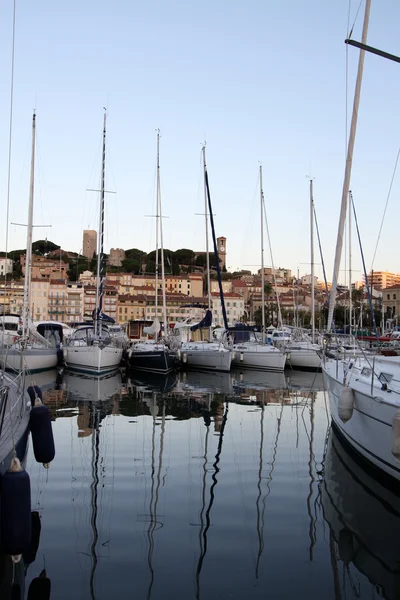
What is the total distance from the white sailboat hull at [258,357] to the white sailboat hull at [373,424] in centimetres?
1913

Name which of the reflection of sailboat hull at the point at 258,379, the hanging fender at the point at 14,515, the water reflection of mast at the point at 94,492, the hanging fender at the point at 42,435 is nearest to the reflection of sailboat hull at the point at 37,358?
the reflection of sailboat hull at the point at 258,379

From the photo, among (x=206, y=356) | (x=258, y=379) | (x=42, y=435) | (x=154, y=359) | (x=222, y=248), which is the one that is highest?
(x=222, y=248)

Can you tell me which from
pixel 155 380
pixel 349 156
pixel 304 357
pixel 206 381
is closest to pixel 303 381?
pixel 206 381

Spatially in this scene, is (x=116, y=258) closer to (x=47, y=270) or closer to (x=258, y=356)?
Result: (x=47, y=270)

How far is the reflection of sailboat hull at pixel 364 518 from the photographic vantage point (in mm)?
6066

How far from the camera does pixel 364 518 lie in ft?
25.1

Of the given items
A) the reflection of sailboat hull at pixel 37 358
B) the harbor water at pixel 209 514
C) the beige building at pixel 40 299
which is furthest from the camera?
the beige building at pixel 40 299

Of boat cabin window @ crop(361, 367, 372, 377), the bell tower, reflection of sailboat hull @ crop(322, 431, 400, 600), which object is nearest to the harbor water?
reflection of sailboat hull @ crop(322, 431, 400, 600)

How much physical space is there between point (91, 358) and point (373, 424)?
2063cm

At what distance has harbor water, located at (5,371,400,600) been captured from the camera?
18.7ft

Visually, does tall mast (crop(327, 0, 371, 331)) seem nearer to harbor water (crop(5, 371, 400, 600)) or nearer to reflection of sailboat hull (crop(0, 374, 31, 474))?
harbor water (crop(5, 371, 400, 600))

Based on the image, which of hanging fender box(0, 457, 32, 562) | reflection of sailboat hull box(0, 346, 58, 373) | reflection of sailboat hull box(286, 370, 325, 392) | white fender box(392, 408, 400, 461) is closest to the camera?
hanging fender box(0, 457, 32, 562)

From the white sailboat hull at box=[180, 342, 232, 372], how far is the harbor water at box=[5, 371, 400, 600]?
48.7 feet

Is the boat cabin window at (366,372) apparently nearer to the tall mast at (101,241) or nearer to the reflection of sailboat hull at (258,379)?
the reflection of sailboat hull at (258,379)
